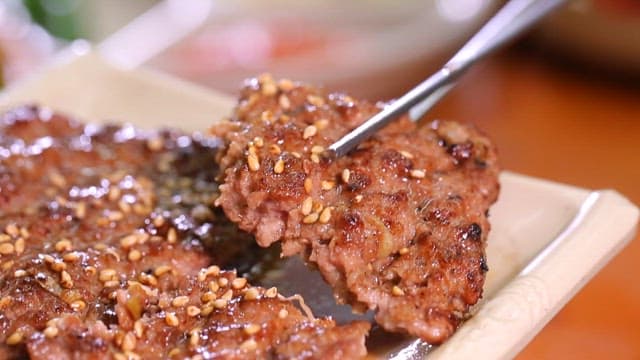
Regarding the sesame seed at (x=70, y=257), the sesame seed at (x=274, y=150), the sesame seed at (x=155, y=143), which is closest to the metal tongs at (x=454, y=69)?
the sesame seed at (x=274, y=150)

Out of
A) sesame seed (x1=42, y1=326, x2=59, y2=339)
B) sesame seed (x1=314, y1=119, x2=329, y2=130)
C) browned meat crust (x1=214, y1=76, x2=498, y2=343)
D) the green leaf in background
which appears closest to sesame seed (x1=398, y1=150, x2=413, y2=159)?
browned meat crust (x1=214, y1=76, x2=498, y2=343)

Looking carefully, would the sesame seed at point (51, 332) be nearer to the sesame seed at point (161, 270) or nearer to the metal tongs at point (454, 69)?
the sesame seed at point (161, 270)

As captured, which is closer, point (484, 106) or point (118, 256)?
point (118, 256)

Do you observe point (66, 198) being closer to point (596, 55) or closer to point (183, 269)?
point (183, 269)

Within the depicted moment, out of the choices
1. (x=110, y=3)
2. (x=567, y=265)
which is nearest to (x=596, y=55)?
(x=567, y=265)

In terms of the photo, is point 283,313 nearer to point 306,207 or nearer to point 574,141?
point 306,207

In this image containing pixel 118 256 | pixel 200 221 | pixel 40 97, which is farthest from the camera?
pixel 40 97

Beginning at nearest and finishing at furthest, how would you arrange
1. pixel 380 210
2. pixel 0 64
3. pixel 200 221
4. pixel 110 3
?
1. pixel 380 210
2. pixel 200 221
3. pixel 0 64
4. pixel 110 3

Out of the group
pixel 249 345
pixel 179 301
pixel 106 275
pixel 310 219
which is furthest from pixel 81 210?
pixel 249 345
